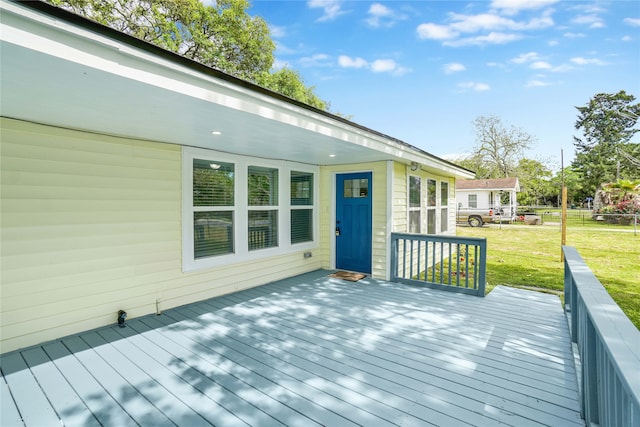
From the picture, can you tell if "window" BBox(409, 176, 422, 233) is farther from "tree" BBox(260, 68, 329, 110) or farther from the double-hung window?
the double-hung window

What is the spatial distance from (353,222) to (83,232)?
4.10 metres

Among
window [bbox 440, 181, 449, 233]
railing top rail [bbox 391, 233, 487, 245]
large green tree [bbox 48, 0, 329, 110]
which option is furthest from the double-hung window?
railing top rail [bbox 391, 233, 487, 245]

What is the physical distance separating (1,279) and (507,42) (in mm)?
11740

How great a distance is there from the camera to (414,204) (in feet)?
21.1

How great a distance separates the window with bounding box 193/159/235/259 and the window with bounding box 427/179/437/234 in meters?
4.75

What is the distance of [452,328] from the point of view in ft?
11.0

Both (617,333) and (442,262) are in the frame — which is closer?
(617,333)

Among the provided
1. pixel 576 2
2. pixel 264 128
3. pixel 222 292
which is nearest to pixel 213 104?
pixel 264 128

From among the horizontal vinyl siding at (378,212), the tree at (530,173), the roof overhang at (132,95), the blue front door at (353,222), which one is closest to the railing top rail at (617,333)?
the roof overhang at (132,95)

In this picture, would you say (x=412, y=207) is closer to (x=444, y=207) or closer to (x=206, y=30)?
(x=444, y=207)

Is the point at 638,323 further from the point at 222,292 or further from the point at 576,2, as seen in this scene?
the point at 576,2

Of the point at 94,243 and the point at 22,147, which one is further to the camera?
the point at 94,243

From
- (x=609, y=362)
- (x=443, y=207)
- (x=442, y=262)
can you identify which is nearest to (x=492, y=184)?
(x=443, y=207)

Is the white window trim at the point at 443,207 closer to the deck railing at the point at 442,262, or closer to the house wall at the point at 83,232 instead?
the deck railing at the point at 442,262
